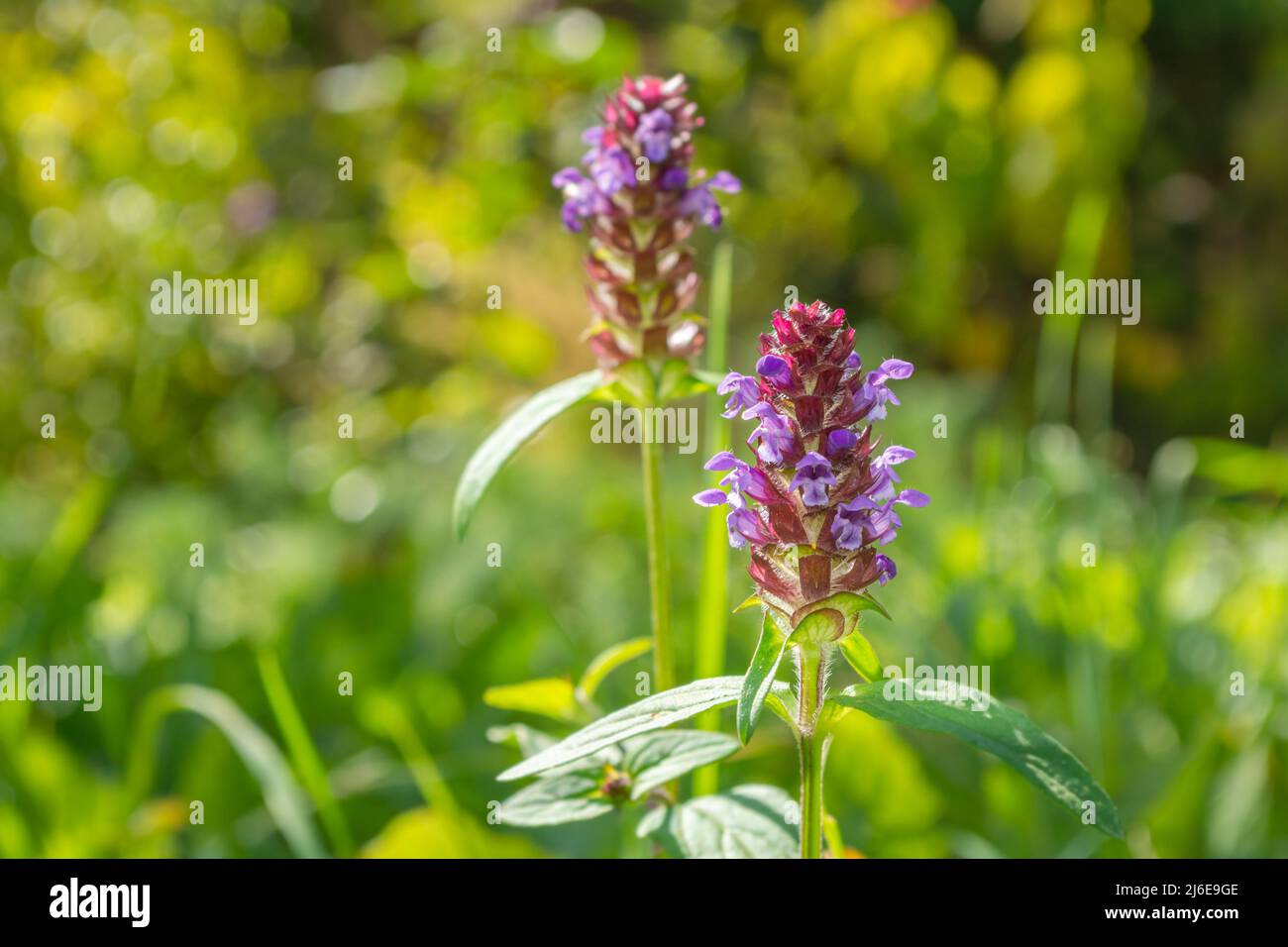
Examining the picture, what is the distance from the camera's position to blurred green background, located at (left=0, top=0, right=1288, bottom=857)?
189 centimetres

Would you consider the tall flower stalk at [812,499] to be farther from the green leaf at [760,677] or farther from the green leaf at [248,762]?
the green leaf at [248,762]

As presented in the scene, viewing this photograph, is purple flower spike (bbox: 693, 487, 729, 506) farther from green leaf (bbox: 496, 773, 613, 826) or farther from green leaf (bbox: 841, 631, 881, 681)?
green leaf (bbox: 496, 773, 613, 826)

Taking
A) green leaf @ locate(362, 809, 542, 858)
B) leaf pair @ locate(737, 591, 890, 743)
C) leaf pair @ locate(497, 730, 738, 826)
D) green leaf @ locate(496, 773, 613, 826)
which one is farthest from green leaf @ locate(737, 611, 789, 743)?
green leaf @ locate(362, 809, 542, 858)

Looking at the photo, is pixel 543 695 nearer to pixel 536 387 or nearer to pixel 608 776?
pixel 608 776

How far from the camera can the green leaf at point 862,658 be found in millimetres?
946

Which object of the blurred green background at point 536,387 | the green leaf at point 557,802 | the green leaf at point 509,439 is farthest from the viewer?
the blurred green background at point 536,387

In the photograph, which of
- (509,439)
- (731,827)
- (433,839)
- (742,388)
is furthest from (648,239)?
(433,839)

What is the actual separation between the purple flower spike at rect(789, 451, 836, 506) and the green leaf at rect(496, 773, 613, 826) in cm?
33

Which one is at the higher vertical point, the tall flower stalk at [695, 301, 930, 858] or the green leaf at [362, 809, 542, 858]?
the tall flower stalk at [695, 301, 930, 858]

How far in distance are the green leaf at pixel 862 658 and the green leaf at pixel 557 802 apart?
9.4 inches

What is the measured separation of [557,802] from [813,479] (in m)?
0.39

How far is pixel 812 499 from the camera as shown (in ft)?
2.86

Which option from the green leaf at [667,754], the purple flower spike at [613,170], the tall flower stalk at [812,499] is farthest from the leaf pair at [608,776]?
the purple flower spike at [613,170]
